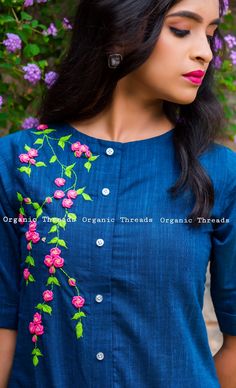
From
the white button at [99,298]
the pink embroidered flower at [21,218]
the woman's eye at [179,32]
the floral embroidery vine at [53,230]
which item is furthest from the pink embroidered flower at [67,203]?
the woman's eye at [179,32]

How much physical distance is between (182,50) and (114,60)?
0.17m

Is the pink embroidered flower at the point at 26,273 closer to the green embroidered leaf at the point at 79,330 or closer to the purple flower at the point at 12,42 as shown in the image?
the green embroidered leaf at the point at 79,330

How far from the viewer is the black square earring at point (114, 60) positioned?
5.57 ft

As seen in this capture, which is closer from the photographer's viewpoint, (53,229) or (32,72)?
(53,229)

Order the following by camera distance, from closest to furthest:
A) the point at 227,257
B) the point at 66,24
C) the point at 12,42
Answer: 1. the point at 227,257
2. the point at 12,42
3. the point at 66,24

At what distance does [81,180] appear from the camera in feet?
5.63

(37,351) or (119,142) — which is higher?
(119,142)

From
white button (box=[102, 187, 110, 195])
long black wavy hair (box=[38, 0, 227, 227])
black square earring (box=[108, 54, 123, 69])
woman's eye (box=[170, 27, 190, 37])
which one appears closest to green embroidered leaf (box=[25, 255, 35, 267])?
white button (box=[102, 187, 110, 195])

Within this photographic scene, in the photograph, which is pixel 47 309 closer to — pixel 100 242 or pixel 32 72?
pixel 100 242

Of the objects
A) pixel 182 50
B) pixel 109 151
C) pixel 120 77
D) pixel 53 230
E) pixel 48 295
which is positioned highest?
pixel 182 50

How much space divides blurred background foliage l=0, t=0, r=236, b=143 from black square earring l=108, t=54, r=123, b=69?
2.19 feet

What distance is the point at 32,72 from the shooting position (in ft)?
7.82

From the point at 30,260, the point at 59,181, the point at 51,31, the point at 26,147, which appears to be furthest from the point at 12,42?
the point at 30,260

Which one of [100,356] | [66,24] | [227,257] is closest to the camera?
[100,356]
